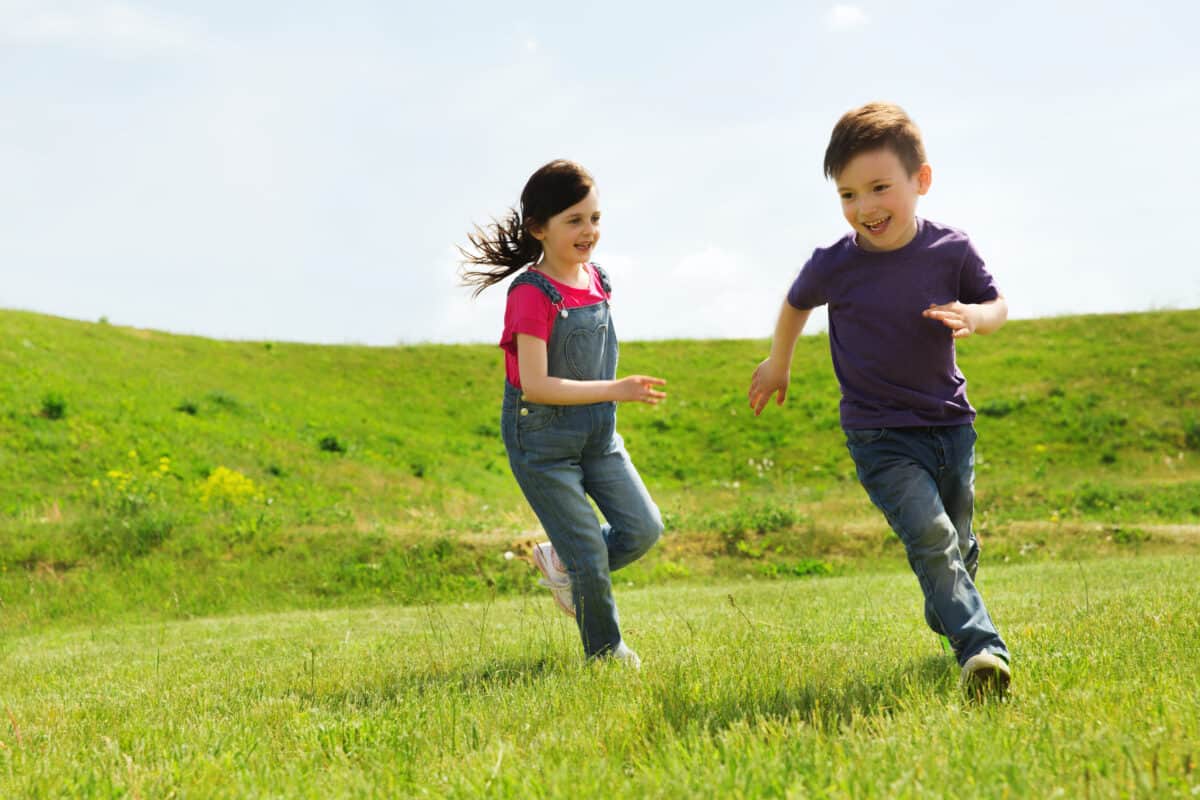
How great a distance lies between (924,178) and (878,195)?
32 centimetres

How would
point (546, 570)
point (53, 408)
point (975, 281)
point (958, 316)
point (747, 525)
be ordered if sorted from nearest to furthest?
point (958, 316)
point (975, 281)
point (546, 570)
point (747, 525)
point (53, 408)

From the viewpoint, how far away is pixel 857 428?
15.0 feet

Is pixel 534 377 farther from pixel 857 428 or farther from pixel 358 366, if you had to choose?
pixel 358 366

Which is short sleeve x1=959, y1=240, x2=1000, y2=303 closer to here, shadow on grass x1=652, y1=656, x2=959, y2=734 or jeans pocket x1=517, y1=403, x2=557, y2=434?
shadow on grass x1=652, y1=656, x2=959, y2=734

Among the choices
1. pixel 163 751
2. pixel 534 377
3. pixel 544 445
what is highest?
pixel 534 377

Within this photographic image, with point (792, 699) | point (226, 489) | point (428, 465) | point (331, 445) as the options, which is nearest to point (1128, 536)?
point (792, 699)

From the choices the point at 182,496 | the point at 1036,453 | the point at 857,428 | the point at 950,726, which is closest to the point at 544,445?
the point at 857,428

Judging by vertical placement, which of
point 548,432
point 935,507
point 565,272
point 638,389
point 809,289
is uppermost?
point 565,272

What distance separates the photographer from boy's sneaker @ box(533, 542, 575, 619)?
214 inches

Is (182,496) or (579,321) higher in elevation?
(579,321)

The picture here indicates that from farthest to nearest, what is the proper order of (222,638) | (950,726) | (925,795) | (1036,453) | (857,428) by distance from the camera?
(1036,453)
(222,638)
(857,428)
(950,726)
(925,795)

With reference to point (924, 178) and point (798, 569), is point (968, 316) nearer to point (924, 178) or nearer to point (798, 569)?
point (924, 178)

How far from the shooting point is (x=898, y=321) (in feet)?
14.9

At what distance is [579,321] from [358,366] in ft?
83.8
